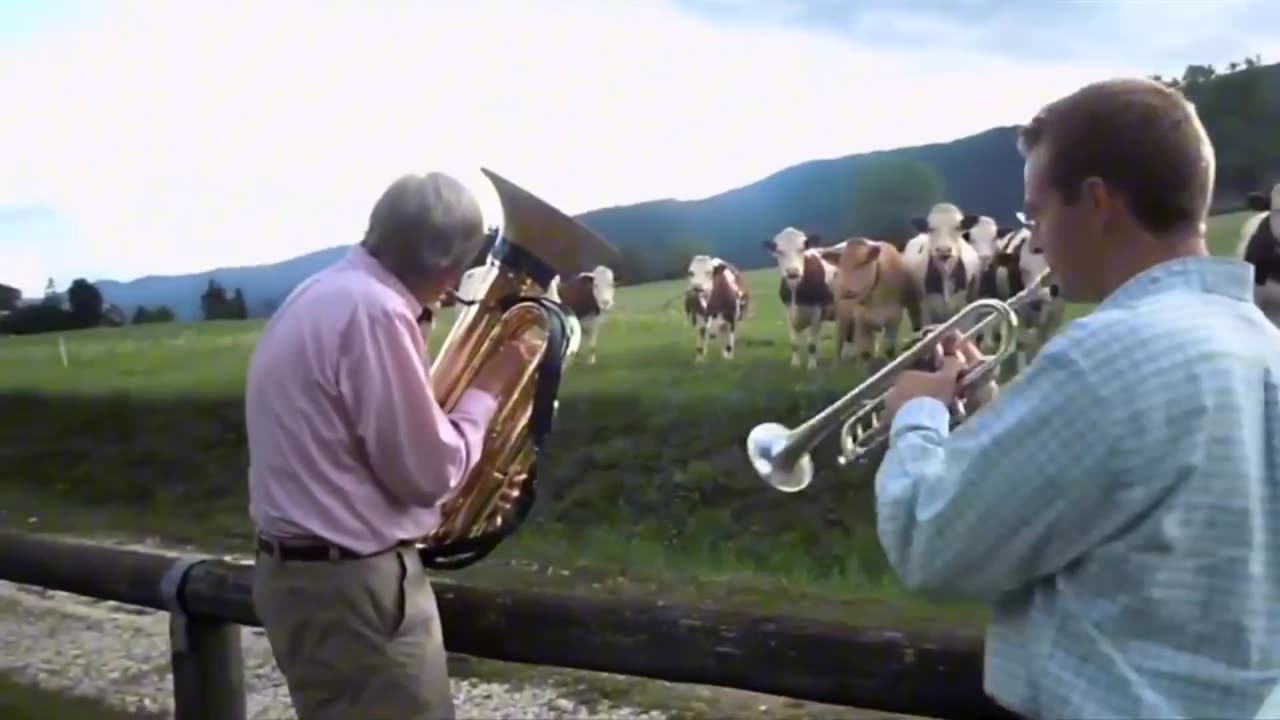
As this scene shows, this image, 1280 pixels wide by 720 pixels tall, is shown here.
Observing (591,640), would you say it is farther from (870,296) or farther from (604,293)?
(870,296)

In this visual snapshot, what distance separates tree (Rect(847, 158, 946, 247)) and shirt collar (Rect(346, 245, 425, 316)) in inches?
146

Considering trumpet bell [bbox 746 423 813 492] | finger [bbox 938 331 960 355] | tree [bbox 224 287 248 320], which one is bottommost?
trumpet bell [bbox 746 423 813 492]

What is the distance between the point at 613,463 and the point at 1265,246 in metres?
2.75

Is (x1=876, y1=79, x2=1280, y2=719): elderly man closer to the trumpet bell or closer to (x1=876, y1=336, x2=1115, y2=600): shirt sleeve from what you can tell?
(x1=876, y1=336, x2=1115, y2=600): shirt sleeve

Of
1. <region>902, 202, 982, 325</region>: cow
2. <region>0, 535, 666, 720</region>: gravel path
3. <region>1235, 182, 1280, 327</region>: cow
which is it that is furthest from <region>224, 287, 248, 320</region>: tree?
<region>1235, 182, 1280, 327</region>: cow

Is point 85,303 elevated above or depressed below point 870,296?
above

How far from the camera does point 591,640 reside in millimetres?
2537

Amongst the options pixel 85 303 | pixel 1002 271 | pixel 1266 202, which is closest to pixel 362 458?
pixel 1266 202

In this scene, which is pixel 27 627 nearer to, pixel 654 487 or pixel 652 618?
pixel 654 487

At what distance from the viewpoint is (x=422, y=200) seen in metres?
2.23

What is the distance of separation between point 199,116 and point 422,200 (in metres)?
5.86

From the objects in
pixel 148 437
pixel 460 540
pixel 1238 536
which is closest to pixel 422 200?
pixel 460 540

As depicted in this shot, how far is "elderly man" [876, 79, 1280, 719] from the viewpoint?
1.26 m

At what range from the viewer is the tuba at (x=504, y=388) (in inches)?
96.6
